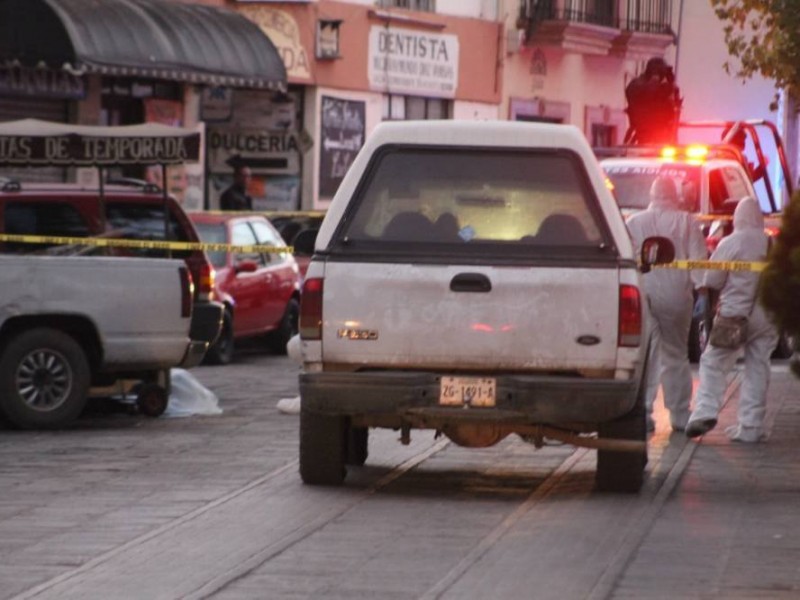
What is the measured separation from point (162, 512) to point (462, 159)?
261cm

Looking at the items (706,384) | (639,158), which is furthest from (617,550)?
(639,158)

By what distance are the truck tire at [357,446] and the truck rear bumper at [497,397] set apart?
1583mm

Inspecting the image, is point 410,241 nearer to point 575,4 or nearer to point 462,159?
point 462,159

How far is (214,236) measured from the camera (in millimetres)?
22953

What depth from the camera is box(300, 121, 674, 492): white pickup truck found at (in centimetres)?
1214

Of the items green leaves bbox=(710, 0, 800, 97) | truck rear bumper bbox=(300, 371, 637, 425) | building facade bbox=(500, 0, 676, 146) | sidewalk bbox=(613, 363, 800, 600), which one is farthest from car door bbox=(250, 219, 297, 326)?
building facade bbox=(500, 0, 676, 146)

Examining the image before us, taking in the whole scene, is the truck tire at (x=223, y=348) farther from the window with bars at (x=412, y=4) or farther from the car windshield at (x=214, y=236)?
the window with bars at (x=412, y=4)

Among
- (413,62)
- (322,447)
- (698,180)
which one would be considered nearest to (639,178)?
(698,180)

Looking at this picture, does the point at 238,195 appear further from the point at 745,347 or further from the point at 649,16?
the point at 649,16

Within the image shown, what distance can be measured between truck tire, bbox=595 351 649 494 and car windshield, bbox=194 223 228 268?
1037 centimetres

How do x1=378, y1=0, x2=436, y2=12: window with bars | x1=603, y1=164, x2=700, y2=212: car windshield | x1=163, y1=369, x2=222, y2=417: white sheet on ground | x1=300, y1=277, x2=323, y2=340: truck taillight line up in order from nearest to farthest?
1. x1=300, y1=277, x2=323, y2=340: truck taillight
2. x1=163, y1=369, x2=222, y2=417: white sheet on ground
3. x1=603, y1=164, x2=700, y2=212: car windshield
4. x1=378, y1=0, x2=436, y2=12: window with bars

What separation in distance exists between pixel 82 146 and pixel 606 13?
26.1m

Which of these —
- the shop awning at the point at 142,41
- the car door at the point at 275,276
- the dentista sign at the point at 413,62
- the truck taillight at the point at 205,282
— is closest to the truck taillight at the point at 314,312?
the truck taillight at the point at 205,282

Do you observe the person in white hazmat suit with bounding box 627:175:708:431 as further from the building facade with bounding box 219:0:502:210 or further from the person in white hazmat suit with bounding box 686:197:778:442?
the building facade with bounding box 219:0:502:210
